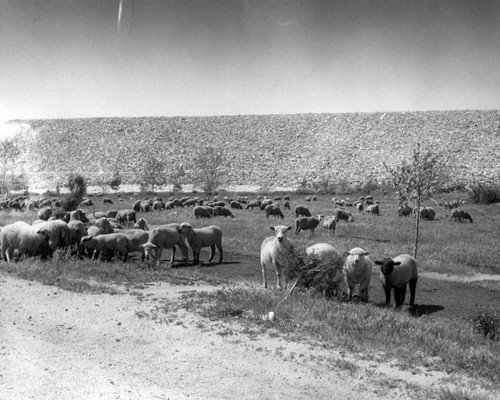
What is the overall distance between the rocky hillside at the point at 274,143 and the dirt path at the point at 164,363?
227ft

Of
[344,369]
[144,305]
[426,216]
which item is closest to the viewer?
[344,369]

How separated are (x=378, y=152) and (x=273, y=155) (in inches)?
730

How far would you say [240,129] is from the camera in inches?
4171

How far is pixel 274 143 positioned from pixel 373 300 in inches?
3320

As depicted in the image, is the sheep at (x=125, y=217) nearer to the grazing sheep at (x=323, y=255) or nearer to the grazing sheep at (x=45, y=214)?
Result: the grazing sheep at (x=45, y=214)

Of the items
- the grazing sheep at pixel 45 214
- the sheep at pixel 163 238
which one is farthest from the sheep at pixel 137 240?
the grazing sheep at pixel 45 214

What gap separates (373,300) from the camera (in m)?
13.7

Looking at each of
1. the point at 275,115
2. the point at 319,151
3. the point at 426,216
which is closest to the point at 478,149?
the point at 319,151

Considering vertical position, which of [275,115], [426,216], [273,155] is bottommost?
[426,216]

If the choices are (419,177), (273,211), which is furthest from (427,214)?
(419,177)

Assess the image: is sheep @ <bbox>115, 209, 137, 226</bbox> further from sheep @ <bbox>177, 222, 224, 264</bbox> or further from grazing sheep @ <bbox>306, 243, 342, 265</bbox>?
grazing sheep @ <bbox>306, 243, 342, 265</bbox>

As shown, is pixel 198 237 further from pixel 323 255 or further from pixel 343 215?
pixel 343 215

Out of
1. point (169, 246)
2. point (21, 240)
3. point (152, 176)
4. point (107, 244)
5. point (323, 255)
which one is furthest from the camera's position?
point (152, 176)

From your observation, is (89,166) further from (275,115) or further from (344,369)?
(344,369)
